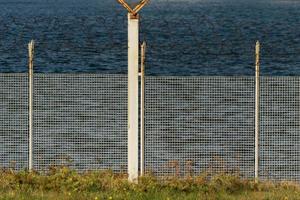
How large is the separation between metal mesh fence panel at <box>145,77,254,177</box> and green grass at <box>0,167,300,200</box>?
2005 millimetres

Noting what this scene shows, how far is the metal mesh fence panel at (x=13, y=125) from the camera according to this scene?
2389cm

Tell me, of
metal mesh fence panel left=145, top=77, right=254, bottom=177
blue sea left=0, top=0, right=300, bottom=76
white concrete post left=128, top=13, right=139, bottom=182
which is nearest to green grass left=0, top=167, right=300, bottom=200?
white concrete post left=128, top=13, right=139, bottom=182

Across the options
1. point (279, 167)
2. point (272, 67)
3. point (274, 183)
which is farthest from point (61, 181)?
point (272, 67)

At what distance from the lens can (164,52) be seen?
61719mm

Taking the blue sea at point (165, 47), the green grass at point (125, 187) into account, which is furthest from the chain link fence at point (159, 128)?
the blue sea at point (165, 47)

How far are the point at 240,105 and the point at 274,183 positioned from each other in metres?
7.98

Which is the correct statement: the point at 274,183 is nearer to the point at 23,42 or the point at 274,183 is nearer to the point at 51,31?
the point at 23,42

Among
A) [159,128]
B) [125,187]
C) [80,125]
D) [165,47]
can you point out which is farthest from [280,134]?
[165,47]

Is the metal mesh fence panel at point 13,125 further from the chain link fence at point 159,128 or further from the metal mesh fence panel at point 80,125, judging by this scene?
the metal mesh fence panel at point 80,125

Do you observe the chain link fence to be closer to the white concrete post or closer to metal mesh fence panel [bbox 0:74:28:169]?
metal mesh fence panel [bbox 0:74:28:169]

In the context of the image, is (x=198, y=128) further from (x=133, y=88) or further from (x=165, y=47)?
(x=165, y=47)

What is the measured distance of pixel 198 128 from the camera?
89.0ft

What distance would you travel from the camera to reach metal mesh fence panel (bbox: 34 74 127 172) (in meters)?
23.6

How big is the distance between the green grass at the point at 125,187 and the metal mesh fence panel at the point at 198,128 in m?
2.01
